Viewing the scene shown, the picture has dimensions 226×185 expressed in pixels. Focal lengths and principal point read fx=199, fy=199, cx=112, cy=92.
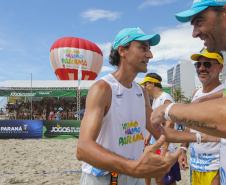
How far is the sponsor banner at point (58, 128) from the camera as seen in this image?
11797 millimetres

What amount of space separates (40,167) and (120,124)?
5.08 m

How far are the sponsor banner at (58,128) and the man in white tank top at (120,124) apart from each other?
9.97 m

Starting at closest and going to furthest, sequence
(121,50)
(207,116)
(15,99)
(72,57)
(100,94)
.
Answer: (207,116), (100,94), (121,50), (15,99), (72,57)

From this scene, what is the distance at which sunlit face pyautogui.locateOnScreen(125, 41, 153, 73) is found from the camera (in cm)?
208

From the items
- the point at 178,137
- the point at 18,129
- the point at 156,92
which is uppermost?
the point at 156,92

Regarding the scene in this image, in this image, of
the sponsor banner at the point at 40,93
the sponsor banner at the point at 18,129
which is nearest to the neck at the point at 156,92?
the sponsor banner at the point at 18,129

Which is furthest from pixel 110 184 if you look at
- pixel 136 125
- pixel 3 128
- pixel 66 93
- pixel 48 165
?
pixel 66 93

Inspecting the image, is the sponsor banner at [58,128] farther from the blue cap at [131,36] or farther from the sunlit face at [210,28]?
the sunlit face at [210,28]

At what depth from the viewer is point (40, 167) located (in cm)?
599

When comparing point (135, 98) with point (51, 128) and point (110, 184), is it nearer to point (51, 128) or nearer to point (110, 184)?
point (110, 184)

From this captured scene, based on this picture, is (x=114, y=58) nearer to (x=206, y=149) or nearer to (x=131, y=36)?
(x=131, y=36)

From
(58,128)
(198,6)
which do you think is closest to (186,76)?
(58,128)

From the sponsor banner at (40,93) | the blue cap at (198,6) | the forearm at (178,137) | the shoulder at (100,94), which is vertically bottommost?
the forearm at (178,137)

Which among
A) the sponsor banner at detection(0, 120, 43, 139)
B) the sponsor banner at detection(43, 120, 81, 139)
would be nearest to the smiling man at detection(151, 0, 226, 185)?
the sponsor banner at detection(43, 120, 81, 139)
